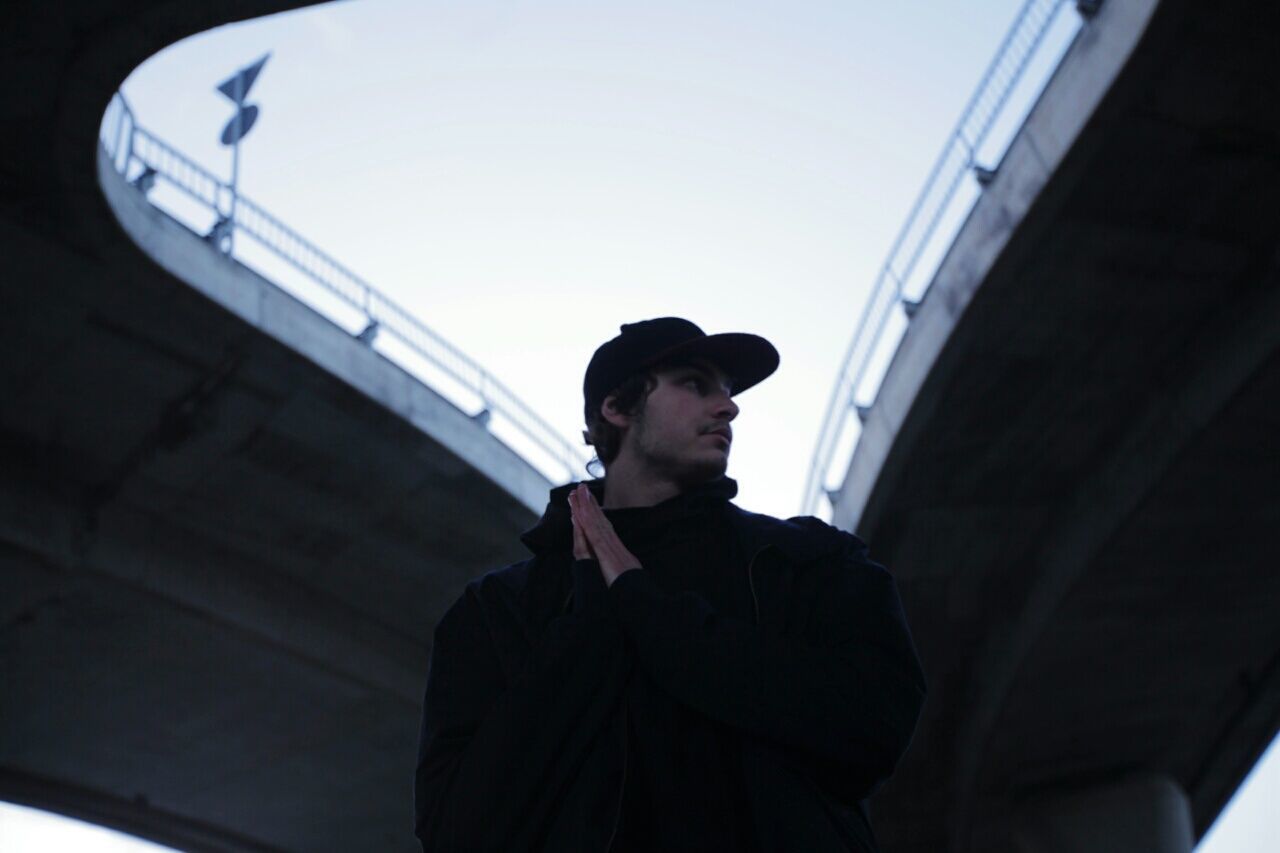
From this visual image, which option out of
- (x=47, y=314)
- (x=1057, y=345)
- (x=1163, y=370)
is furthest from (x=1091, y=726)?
(x=47, y=314)

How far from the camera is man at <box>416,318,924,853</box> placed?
2.76 meters

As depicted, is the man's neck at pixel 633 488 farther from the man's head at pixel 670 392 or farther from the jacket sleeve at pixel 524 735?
the jacket sleeve at pixel 524 735

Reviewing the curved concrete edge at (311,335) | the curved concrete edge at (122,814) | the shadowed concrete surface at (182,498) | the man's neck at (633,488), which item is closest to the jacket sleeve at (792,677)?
the man's neck at (633,488)

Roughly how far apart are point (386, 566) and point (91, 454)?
149 inches

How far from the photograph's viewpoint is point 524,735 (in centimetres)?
281

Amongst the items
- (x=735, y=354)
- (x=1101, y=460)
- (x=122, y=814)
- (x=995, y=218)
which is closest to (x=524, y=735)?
(x=735, y=354)

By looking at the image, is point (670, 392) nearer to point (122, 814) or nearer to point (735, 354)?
point (735, 354)

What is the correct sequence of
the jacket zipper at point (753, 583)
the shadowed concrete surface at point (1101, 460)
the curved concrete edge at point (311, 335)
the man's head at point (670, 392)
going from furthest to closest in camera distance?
the shadowed concrete surface at point (1101, 460), the curved concrete edge at point (311, 335), the man's head at point (670, 392), the jacket zipper at point (753, 583)

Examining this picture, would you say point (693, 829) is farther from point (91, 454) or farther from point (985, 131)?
point (91, 454)

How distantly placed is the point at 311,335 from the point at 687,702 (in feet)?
38.6

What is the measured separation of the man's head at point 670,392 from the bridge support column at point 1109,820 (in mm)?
23039

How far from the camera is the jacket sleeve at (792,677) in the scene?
2756 mm

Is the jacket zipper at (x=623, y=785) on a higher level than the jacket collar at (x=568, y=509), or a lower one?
lower

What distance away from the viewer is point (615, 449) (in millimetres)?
3680
